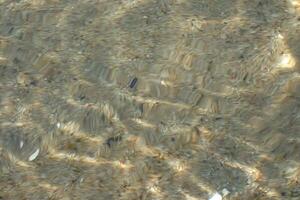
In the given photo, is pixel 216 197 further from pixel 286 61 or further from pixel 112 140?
pixel 286 61

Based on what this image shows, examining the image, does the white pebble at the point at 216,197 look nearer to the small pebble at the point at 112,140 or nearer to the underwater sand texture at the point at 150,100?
the underwater sand texture at the point at 150,100

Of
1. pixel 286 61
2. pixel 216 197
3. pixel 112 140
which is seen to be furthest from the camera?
pixel 286 61

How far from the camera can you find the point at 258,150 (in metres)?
3.27

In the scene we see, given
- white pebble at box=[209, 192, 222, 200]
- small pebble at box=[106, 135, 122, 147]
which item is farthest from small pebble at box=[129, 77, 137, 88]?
white pebble at box=[209, 192, 222, 200]

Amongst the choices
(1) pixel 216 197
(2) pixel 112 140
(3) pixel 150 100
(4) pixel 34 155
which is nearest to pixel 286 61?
(3) pixel 150 100

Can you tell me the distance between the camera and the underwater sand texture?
3254 millimetres

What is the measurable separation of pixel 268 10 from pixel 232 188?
1.39m

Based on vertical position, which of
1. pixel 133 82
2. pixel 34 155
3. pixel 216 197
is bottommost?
pixel 216 197

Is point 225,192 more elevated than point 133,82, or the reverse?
point 133,82

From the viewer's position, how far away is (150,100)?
3.57 m

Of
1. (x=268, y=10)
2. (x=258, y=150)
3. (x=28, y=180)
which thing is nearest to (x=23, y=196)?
(x=28, y=180)

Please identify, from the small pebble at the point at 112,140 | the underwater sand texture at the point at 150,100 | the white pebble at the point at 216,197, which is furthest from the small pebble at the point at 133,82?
the white pebble at the point at 216,197

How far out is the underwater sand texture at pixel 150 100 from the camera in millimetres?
3254

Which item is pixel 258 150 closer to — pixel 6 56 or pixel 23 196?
pixel 23 196
